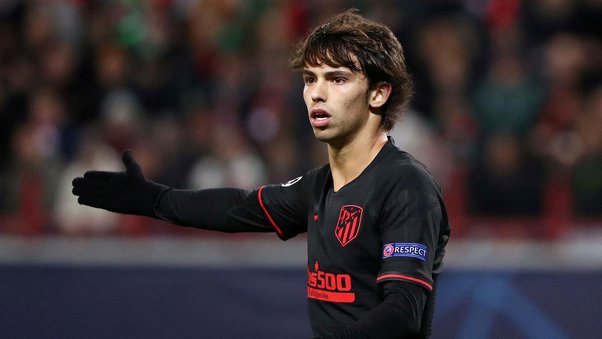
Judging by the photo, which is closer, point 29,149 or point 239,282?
point 239,282

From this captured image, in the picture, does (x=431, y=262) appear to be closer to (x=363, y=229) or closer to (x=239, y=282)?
(x=363, y=229)

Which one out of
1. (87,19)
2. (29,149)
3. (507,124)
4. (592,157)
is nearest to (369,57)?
(592,157)

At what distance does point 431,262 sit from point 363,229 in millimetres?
240

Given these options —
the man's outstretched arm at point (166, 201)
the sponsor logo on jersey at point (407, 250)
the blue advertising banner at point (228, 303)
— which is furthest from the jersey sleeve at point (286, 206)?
the blue advertising banner at point (228, 303)

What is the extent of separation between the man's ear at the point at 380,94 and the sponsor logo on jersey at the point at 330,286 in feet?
1.84

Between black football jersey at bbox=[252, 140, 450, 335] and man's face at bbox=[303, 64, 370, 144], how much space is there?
17 cm

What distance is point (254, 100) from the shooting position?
318 inches

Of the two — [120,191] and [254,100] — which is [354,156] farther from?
[254,100]

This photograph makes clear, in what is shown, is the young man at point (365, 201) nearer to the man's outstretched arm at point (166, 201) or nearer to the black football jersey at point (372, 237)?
the black football jersey at point (372, 237)

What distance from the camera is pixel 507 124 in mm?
7395

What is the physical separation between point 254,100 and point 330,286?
→ 16.0 feet

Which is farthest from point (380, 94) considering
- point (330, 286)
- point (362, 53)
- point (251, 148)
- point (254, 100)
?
point (254, 100)

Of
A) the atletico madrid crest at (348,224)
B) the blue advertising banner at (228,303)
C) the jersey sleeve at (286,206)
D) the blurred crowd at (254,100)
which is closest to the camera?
the atletico madrid crest at (348,224)

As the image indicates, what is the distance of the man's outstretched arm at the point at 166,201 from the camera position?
147 inches
